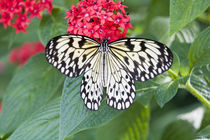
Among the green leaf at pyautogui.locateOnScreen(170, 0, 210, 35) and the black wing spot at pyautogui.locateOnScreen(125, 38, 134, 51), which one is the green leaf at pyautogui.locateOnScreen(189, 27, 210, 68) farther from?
the black wing spot at pyautogui.locateOnScreen(125, 38, 134, 51)

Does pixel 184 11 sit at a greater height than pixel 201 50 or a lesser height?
greater

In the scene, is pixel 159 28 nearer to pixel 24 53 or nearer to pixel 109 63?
pixel 109 63

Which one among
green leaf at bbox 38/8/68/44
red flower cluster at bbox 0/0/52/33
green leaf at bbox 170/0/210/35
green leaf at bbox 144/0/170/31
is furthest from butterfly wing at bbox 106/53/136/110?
green leaf at bbox 144/0/170/31

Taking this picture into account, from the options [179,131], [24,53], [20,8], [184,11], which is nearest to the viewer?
[184,11]

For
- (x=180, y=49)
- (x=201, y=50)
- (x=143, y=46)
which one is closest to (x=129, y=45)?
(x=143, y=46)

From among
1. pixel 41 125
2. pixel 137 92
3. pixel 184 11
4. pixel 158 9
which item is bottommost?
pixel 41 125

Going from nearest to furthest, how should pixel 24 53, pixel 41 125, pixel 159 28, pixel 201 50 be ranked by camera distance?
pixel 201 50, pixel 41 125, pixel 159 28, pixel 24 53

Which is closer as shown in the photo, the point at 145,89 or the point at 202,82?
the point at 145,89
